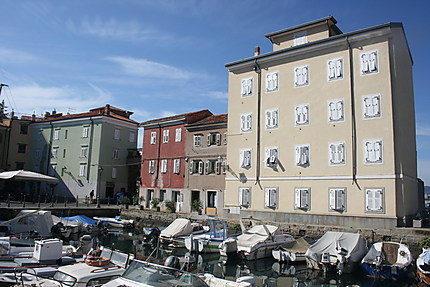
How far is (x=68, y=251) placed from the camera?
17328 mm

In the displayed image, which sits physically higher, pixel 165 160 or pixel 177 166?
pixel 165 160

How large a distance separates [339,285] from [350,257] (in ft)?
7.21

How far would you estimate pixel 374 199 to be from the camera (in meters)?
25.8

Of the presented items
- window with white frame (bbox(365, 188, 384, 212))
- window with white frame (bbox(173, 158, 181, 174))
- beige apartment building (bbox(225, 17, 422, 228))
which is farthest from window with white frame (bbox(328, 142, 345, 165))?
window with white frame (bbox(173, 158, 181, 174))

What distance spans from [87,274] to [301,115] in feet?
74.4

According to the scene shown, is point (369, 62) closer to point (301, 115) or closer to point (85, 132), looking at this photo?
point (301, 115)

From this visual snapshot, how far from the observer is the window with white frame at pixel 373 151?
85.7 ft

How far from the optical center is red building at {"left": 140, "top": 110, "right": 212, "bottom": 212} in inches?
1591

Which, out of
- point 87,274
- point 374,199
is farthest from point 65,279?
point 374,199

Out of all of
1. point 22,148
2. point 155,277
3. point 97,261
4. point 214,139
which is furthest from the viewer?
point 22,148

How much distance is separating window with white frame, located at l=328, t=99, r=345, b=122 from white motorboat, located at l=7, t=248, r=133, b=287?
20550 millimetres

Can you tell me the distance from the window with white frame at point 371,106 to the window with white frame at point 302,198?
23.7 feet

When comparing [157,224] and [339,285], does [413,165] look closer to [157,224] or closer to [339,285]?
[339,285]

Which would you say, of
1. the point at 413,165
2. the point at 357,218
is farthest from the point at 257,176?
the point at 413,165
